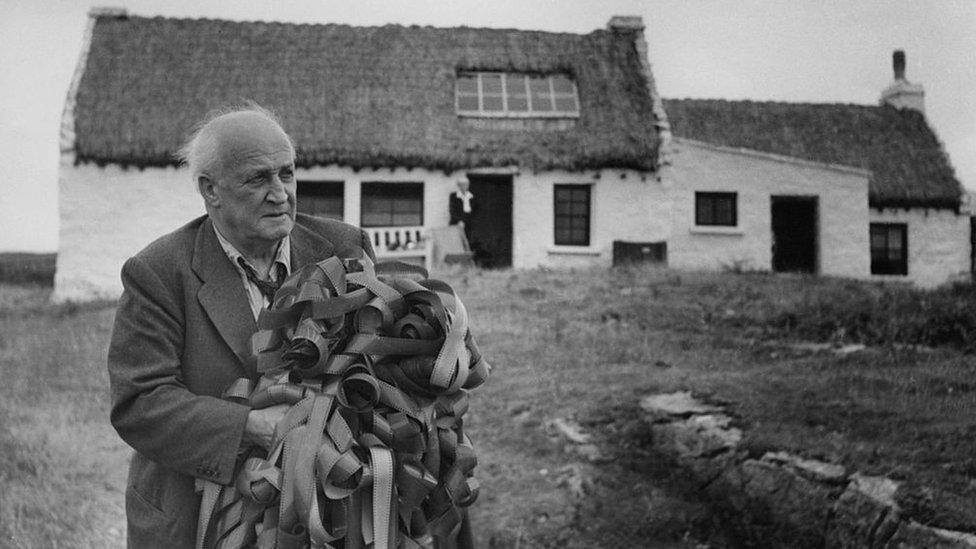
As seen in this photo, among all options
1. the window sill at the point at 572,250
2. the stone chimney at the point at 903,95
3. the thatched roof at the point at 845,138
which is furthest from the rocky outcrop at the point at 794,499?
the stone chimney at the point at 903,95

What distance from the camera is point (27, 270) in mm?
18719

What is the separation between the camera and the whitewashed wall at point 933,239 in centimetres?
1898

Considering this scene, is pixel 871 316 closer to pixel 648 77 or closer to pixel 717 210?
pixel 717 210

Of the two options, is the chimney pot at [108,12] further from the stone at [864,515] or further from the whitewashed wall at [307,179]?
the stone at [864,515]

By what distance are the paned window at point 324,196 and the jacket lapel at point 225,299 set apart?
1326 cm

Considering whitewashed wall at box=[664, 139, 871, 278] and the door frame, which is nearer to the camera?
whitewashed wall at box=[664, 139, 871, 278]

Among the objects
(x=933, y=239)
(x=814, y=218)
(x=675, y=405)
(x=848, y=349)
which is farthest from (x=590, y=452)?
(x=933, y=239)

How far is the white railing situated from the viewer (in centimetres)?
1466

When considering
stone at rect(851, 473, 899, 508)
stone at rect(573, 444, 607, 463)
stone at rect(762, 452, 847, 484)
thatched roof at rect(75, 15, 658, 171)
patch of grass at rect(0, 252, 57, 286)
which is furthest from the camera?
patch of grass at rect(0, 252, 57, 286)

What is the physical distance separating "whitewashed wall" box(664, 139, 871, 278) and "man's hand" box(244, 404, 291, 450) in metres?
15.0

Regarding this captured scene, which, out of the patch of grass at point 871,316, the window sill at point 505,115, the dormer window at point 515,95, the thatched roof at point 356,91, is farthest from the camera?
the dormer window at point 515,95

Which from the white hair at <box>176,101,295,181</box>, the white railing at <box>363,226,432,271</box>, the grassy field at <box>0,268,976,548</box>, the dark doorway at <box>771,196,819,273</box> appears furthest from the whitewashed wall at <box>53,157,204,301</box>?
the white hair at <box>176,101,295,181</box>

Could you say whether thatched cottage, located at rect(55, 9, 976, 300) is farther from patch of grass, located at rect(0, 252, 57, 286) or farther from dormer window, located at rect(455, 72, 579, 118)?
patch of grass, located at rect(0, 252, 57, 286)

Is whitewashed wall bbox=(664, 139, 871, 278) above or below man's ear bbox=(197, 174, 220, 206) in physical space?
above
